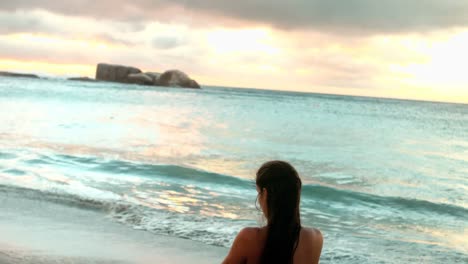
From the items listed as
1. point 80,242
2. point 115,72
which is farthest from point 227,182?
point 115,72

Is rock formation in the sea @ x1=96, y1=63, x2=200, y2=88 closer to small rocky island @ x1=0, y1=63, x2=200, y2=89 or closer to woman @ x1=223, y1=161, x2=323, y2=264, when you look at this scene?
small rocky island @ x1=0, y1=63, x2=200, y2=89

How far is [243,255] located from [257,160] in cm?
1312

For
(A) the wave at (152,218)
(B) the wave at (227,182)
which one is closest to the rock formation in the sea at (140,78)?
(B) the wave at (227,182)

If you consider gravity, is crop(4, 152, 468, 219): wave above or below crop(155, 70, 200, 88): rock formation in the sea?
below

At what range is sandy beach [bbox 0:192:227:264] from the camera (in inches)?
217

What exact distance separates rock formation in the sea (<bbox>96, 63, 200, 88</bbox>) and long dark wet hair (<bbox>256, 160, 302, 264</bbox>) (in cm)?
11263

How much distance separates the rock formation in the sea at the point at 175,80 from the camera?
4488 inches

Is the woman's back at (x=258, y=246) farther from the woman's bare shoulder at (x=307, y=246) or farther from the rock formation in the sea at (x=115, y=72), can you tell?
the rock formation in the sea at (x=115, y=72)

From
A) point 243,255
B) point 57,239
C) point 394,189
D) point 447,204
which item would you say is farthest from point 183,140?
point 243,255

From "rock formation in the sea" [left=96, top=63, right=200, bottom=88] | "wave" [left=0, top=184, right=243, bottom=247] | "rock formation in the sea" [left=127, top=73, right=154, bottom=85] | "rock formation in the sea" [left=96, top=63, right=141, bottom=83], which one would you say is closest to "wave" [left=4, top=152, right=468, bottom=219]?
"wave" [left=0, top=184, right=243, bottom=247]

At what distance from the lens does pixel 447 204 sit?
11203 millimetres

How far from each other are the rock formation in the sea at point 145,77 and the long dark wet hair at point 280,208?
113 m

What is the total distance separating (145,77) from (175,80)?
653 centimetres

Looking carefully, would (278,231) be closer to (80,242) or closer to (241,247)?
(241,247)
